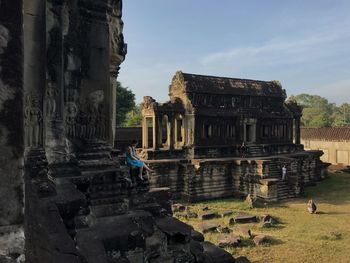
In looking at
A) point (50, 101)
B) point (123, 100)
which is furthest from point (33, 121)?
point (123, 100)

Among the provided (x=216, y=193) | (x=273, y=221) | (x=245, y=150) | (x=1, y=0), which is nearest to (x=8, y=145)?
(x=1, y=0)

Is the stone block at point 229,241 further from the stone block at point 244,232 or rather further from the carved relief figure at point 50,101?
the carved relief figure at point 50,101

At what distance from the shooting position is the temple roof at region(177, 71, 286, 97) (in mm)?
21391

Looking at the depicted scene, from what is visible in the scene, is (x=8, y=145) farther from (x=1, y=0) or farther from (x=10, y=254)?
(x=1, y=0)

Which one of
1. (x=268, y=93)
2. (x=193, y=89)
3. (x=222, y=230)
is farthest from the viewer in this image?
(x=268, y=93)

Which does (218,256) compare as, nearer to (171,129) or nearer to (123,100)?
(171,129)

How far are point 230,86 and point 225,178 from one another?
6929 mm

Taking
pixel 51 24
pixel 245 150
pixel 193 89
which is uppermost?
pixel 193 89

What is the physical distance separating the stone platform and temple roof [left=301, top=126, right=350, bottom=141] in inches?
619

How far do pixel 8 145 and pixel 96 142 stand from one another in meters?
3.58

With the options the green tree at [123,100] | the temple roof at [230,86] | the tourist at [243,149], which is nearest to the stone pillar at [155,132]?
the temple roof at [230,86]

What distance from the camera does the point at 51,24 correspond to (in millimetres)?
4383

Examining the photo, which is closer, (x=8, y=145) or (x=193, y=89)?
(x=8, y=145)

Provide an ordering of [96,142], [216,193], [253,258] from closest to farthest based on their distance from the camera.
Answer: [96,142], [253,258], [216,193]
